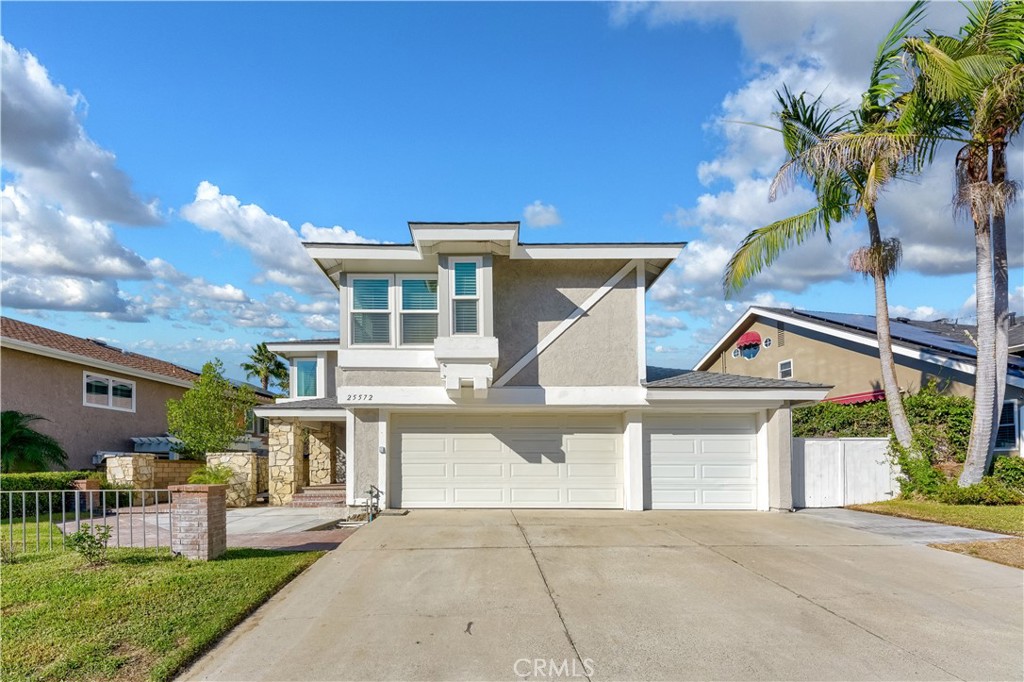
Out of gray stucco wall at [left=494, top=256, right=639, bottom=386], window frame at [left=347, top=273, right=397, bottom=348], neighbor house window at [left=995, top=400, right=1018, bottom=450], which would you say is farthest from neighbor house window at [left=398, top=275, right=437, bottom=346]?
neighbor house window at [left=995, top=400, right=1018, bottom=450]

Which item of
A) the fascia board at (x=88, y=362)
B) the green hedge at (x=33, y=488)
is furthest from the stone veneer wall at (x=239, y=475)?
the fascia board at (x=88, y=362)

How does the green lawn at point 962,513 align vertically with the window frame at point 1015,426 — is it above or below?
below

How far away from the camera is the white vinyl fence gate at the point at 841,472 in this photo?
15430mm

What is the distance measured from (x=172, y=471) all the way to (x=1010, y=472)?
2212 cm

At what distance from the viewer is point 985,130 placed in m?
13.8

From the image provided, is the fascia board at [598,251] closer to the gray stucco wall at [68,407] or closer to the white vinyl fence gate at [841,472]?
the white vinyl fence gate at [841,472]

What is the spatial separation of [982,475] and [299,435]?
16626mm

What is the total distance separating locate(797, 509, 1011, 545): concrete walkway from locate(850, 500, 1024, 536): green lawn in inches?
11.3

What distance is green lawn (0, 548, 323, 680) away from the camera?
5.23 meters

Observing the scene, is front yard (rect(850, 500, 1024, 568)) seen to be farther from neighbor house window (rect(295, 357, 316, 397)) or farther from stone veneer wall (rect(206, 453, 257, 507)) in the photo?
neighbor house window (rect(295, 357, 316, 397))

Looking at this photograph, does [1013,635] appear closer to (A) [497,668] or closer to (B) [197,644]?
(A) [497,668]

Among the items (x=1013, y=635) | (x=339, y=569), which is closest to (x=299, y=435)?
(x=339, y=569)

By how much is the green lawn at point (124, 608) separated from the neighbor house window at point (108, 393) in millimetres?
14361

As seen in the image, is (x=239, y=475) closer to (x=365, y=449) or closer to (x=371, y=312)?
(x=365, y=449)
